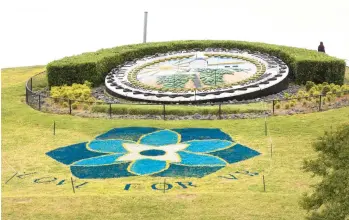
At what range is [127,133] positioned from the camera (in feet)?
104

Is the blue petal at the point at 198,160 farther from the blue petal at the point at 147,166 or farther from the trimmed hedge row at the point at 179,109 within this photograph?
the trimmed hedge row at the point at 179,109

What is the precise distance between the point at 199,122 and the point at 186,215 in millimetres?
11147

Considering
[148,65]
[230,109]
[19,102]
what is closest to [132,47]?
[148,65]

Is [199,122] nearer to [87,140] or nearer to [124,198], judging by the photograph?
[87,140]

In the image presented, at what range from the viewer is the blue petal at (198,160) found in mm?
27844

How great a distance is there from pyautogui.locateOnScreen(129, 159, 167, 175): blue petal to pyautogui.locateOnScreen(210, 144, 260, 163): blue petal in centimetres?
255

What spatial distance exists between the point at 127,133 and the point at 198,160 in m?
4.82

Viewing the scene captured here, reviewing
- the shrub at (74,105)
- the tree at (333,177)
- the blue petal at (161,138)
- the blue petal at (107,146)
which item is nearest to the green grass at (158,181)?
the blue petal at (107,146)

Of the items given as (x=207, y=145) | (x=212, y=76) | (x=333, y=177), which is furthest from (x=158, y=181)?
(x=212, y=76)

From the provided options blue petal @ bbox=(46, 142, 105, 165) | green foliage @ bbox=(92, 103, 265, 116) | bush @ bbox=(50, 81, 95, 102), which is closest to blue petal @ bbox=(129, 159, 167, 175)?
blue petal @ bbox=(46, 142, 105, 165)

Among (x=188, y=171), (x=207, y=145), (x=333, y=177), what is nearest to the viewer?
(x=333, y=177)

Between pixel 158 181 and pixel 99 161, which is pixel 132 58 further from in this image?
pixel 158 181

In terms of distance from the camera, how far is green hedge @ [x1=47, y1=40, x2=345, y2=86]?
38.8m

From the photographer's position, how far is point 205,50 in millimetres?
45094
